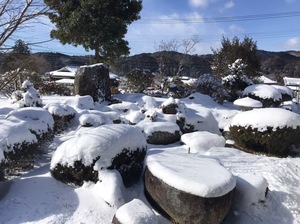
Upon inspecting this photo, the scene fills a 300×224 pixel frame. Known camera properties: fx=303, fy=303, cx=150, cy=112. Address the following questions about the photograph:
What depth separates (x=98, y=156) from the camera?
191 inches

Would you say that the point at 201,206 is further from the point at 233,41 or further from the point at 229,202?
the point at 233,41

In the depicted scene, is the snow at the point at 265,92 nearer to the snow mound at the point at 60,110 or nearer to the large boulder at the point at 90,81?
the large boulder at the point at 90,81

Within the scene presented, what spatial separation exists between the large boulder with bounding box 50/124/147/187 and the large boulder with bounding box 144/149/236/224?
1.81 ft

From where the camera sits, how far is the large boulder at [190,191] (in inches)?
163

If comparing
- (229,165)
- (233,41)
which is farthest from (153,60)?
(229,165)

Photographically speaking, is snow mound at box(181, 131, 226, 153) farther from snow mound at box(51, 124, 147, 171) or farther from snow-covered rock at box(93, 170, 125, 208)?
snow-covered rock at box(93, 170, 125, 208)

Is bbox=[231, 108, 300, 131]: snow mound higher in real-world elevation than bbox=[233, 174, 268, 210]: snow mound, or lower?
higher

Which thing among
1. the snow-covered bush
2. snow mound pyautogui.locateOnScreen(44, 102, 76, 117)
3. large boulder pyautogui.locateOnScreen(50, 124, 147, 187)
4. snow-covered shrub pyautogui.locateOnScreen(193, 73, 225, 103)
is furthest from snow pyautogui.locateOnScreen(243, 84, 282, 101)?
large boulder pyautogui.locateOnScreen(50, 124, 147, 187)

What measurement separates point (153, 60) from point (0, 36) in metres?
32.4

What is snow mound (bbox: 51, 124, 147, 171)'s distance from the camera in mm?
4840

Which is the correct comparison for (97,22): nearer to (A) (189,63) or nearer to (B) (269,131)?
(B) (269,131)

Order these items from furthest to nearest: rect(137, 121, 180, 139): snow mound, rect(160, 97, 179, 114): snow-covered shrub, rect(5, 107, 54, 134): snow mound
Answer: rect(160, 97, 179, 114): snow-covered shrub, rect(137, 121, 180, 139): snow mound, rect(5, 107, 54, 134): snow mound

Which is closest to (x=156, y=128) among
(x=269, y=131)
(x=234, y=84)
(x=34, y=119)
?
(x=269, y=131)

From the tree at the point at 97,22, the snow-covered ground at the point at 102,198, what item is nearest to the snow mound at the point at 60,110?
the snow-covered ground at the point at 102,198
